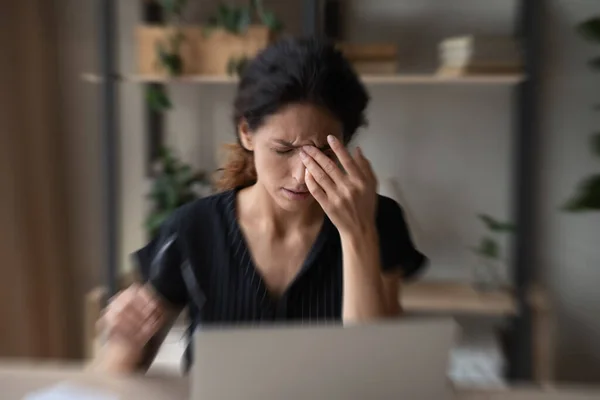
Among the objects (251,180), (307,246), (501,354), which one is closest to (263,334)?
(307,246)

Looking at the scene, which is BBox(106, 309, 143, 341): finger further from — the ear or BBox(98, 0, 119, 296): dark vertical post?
BBox(98, 0, 119, 296): dark vertical post

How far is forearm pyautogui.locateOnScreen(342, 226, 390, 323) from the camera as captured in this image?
0.91m

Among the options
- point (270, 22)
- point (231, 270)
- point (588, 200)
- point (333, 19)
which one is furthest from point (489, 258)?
point (231, 270)

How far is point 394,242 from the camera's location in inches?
41.4

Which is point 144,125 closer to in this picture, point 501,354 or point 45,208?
point 45,208

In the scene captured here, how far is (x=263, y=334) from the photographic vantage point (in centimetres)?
58

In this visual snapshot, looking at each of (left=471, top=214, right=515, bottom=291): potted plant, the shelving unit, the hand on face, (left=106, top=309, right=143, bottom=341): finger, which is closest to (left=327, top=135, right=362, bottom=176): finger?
the hand on face

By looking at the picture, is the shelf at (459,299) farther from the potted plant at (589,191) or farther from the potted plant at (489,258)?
the potted plant at (589,191)

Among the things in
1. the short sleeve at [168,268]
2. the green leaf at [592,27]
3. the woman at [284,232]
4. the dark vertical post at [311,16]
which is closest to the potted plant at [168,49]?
the dark vertical post at [311,16]

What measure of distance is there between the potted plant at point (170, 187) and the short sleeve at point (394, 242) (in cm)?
102

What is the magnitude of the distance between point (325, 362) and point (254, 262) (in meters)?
0.44

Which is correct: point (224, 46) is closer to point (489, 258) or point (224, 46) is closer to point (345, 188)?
point (345, 188)

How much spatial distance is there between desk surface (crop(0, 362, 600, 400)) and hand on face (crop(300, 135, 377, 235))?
295 mm

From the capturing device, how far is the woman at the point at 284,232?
91cm
